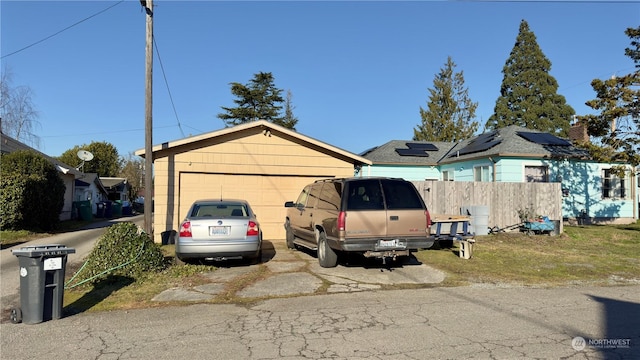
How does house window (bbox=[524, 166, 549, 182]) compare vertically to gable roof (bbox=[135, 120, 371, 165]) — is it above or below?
below

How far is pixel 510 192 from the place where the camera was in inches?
611

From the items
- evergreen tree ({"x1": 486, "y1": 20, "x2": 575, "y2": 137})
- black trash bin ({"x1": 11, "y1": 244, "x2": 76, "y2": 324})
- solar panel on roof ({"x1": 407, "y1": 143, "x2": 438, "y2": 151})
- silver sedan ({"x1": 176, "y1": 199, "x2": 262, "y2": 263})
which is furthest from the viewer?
evergreen tree ({"x1": 486, "y1": 20, "x2": 575, "y2": 137})

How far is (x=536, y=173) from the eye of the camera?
62.4ft

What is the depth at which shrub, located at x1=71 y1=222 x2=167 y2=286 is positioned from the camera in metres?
7.70

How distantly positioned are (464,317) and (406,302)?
97cm

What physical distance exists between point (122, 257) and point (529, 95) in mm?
44354

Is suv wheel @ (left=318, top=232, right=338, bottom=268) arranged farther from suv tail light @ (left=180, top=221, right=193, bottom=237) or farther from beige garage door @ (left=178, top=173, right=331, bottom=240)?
beige garage door @ (left=178, top=173, right=331, bottom=240)

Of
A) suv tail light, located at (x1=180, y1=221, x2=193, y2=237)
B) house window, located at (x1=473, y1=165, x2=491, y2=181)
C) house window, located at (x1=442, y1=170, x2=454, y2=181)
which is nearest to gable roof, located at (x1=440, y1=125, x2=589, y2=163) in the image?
house window, located at (x1=473, y1=165, x2=491, y2=181)

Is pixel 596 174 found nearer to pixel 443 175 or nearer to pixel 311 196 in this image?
pixel 443 175

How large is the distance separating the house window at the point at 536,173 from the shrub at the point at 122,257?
54.3 feet

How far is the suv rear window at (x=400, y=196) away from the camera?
8078mm

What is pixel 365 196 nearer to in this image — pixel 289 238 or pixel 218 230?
pixel 218 230

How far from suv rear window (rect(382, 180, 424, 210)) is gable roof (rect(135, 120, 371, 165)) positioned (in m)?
5.68

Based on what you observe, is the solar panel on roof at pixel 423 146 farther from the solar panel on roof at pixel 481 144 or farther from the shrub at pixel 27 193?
the shrub at pixel 27 193
